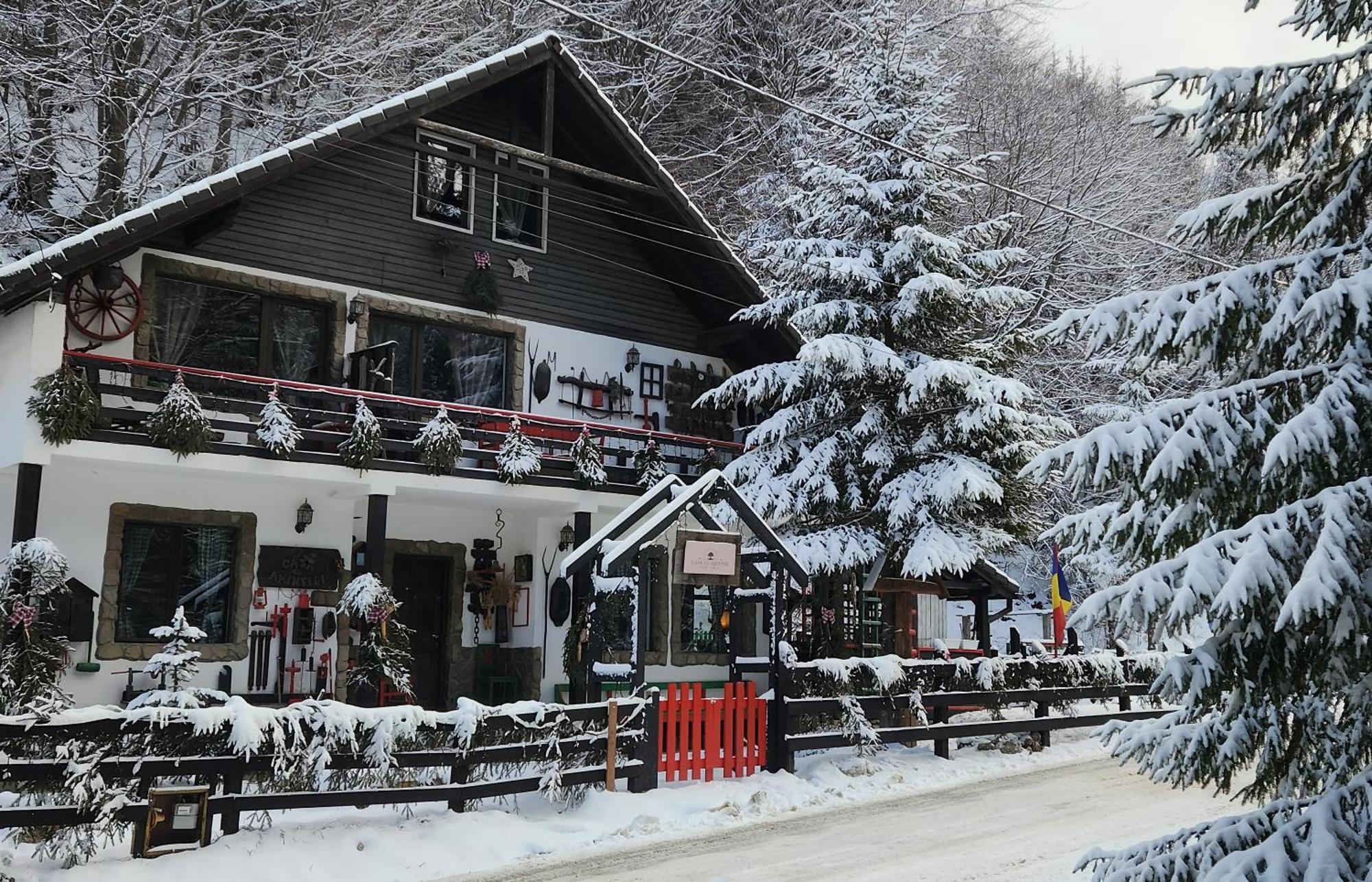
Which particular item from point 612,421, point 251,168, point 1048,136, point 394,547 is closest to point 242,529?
point 394,547

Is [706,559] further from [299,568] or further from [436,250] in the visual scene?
[436,250]

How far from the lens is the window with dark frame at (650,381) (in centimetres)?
1872

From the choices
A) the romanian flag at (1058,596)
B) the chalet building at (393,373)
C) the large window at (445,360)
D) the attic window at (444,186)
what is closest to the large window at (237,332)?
the chalet building at (393,373)

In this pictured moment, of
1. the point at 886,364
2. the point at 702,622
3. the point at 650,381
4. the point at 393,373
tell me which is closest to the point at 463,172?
the point at 393,373

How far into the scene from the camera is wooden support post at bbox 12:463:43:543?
39.1 feet

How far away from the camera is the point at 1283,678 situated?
14.9 ft

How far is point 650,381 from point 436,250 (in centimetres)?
410

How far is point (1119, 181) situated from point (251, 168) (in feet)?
78.1

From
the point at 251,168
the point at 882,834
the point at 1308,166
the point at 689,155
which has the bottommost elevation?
the point at 882,834

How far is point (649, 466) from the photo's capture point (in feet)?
53.8

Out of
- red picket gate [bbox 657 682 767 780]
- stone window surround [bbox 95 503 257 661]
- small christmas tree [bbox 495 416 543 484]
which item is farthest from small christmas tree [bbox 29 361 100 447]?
red picket gate [bbox 657 682 767 780]

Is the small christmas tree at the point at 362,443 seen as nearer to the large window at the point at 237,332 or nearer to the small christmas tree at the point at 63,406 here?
the large window at the point at 237,332

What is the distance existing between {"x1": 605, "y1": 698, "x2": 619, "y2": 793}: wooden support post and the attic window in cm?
856

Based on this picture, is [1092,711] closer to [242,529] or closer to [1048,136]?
[242,529]
